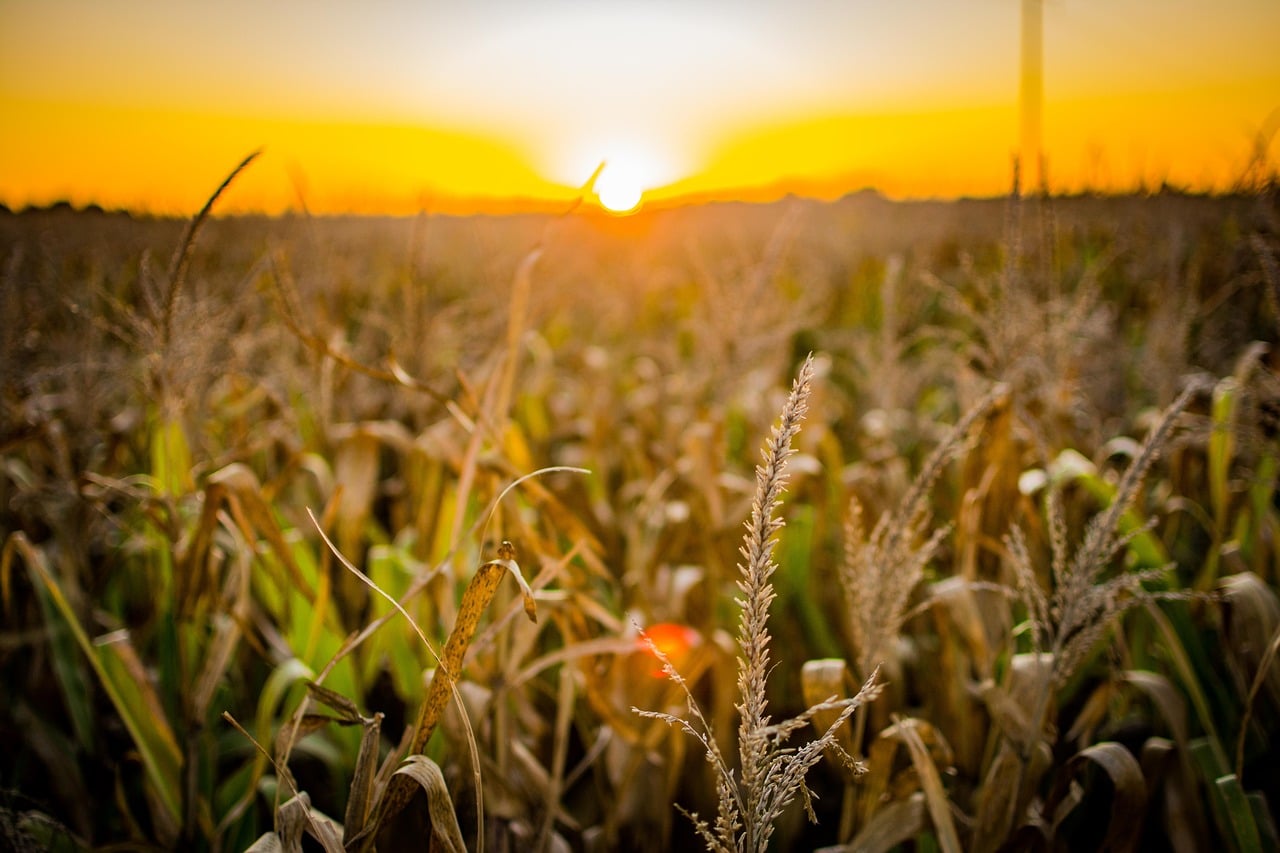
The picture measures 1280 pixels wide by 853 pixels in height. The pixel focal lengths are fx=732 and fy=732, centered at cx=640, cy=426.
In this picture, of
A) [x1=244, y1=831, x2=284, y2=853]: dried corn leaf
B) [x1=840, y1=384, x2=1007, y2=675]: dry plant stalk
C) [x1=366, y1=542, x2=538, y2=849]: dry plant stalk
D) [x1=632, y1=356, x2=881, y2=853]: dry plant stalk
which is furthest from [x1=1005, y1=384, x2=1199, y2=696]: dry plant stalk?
[x1=244, y1=831, x2=284, y2=853]: dried corn leaf

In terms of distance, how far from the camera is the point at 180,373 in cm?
164

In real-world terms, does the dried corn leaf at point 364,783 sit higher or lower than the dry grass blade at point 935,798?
higher

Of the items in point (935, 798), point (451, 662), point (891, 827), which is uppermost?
point (451, 662)

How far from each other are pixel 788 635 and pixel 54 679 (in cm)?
216

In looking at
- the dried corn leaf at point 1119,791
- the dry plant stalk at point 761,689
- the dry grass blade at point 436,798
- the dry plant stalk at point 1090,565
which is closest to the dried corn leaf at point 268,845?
the dry grass blade at point 436,798

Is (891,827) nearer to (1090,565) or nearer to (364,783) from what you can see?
(1090,565)

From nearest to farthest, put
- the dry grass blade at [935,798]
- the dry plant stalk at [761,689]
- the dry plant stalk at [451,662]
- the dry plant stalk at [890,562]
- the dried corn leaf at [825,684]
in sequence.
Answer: the dry plant stalk at [761,689]
the dry plant stalk at [451,662]
the dry plant stalk at [890,562]
the dry grass blade at [935,798]
the dried corn leaf at [825,684]

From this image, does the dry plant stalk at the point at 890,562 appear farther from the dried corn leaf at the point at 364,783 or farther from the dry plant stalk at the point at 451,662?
the dried corn leaf at the point at 364,783

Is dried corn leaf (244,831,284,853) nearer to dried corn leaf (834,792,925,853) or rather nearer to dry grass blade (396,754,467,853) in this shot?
dry grass blade (396,754,467,853)

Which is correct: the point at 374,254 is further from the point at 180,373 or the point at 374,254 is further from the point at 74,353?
the point at 180,373

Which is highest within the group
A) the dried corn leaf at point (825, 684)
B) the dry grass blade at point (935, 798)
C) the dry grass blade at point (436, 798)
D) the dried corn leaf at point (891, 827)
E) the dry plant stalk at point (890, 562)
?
the dry plant stalk at point (890, 562)

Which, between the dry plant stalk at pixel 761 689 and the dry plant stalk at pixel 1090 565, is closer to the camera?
the dry plant stalk at pixel 761 689

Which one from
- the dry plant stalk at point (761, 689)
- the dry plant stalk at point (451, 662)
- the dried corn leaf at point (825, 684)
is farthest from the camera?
the dried corn leaf at point (825, 684)

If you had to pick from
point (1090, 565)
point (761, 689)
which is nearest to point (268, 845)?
point (761, 689)
